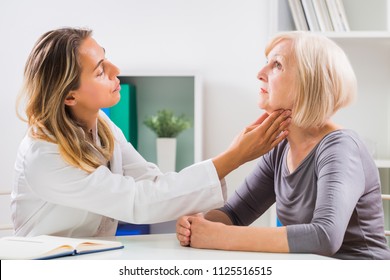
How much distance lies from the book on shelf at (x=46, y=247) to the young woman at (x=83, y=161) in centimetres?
10

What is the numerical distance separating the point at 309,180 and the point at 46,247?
1.63 feet

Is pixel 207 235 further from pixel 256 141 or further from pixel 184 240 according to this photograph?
pixel 256 141

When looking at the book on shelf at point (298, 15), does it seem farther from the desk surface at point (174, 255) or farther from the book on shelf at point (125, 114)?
the desk surface at point (174, 255)

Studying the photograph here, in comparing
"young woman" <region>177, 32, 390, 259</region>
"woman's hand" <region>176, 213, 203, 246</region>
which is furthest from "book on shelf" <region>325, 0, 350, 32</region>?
"woman's hand" <region>176, 213, 203, 246</region>

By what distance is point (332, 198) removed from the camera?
37.7 inches

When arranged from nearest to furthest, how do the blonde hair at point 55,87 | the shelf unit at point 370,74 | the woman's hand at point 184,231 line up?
the woman's hand at point 184,231 < the blonde hair at point 55,87 < the shelf unit at point 370,74

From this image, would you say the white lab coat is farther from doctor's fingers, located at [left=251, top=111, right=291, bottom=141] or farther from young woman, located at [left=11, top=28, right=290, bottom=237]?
doctor's fingers, located at [left=251, top=111, right=291, bottom=141]

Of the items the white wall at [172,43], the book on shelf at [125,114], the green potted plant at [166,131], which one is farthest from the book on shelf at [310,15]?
the book on shelf at [125,114]

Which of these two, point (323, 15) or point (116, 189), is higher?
point (323, 15)

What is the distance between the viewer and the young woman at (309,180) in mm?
937

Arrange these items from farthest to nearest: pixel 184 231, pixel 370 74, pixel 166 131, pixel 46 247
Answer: pixel 166 131 → pixel 370 74 → pixel 184 231 → pixel 46 247

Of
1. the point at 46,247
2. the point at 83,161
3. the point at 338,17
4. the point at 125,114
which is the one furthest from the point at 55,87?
the point at 338,17

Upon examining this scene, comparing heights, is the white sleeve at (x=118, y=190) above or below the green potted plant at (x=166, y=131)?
above

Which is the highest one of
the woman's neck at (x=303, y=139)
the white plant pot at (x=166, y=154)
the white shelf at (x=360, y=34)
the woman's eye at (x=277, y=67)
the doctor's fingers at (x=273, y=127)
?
the white shelf at (x=360, y=34)
